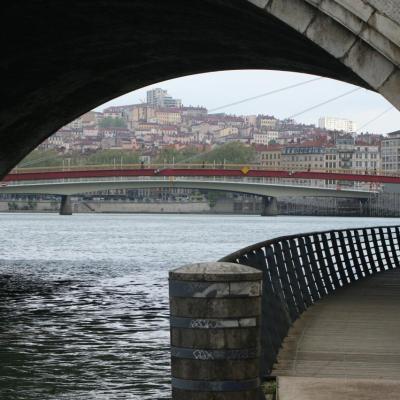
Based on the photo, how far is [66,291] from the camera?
31.9 metres

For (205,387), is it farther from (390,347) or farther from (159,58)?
(159,58)

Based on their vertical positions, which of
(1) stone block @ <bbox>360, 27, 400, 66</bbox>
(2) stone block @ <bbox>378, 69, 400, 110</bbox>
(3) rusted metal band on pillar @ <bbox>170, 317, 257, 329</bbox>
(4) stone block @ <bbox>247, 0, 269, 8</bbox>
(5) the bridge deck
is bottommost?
(5) the bridge deck

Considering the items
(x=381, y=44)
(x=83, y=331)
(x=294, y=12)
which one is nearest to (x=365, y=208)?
(x=83, y=331)

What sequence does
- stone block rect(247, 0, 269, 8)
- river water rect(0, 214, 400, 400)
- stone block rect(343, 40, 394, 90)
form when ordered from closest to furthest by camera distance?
stone block rect(343, 40, 394, 90) < stone block rect(247, 0, 269, 8) < river water rect(0, 214, 400, 400)

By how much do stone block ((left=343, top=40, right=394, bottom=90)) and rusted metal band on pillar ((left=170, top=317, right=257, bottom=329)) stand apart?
6208 millimetres

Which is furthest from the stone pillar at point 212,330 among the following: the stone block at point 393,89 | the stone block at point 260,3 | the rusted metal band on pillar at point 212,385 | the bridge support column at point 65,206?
the bridge support column at point 65,206

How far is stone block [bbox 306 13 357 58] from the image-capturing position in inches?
525

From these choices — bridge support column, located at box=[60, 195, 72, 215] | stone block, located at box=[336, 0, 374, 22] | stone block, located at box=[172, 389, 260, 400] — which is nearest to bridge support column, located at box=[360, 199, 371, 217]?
bridge support column, located at box=[60, 195, 72, 215]

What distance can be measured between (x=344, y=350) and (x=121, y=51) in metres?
14.8

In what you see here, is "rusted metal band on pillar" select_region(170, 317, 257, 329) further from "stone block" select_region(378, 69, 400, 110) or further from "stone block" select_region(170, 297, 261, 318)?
"stone block" select_region(378, 69, 400, 110)

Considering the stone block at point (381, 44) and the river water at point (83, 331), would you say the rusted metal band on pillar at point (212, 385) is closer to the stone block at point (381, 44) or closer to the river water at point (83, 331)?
the stone block at point (381, 44)

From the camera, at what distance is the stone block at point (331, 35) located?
43.8ft

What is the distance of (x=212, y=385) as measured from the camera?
25.1 ft

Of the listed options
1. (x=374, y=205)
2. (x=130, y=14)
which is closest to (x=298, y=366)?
(x=130, y=14)
